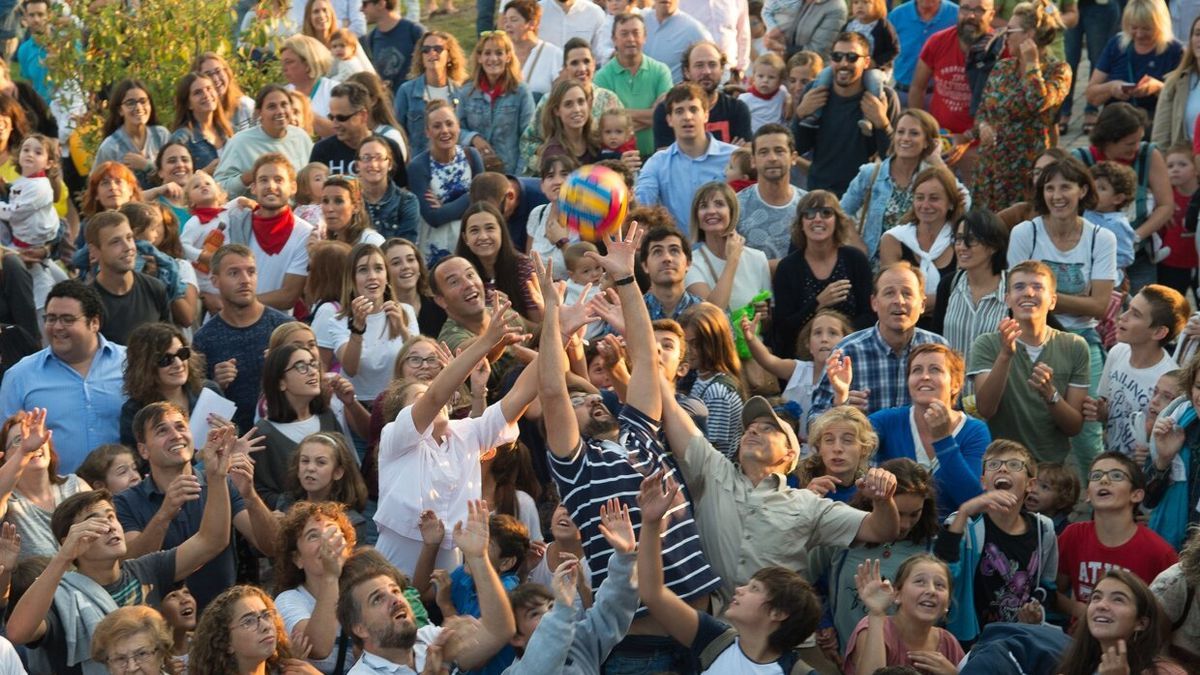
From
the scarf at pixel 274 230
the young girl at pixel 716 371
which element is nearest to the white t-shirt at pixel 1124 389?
the young girl at pixel 716 371

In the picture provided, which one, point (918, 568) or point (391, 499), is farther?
point (391, 499)

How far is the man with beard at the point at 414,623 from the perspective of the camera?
7980 millimetres

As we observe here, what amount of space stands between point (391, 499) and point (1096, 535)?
327 centimetres

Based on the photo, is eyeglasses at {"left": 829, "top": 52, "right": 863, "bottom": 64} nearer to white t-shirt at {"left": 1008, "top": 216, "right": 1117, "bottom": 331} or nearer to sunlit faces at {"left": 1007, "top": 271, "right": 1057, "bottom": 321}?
white t-shirt at {"left": 1008, "top": 216, "right": 1117, "bottom": 331}

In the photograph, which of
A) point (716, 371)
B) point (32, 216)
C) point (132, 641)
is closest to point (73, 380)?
point (32, 216)

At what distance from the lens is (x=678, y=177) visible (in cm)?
1309

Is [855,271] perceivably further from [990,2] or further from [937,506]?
[990,2]

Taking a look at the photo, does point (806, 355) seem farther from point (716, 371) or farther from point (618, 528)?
point (618, 528)

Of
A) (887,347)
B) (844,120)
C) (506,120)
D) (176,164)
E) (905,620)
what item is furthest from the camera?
(506,120)

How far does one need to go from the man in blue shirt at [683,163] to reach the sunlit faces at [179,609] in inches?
200

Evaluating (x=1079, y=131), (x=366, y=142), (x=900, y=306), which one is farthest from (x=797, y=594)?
(x=1079, y=131)

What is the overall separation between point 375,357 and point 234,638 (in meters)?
3.13

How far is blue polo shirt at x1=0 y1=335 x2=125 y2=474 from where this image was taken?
34.7 feet

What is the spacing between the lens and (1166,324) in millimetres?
10492
